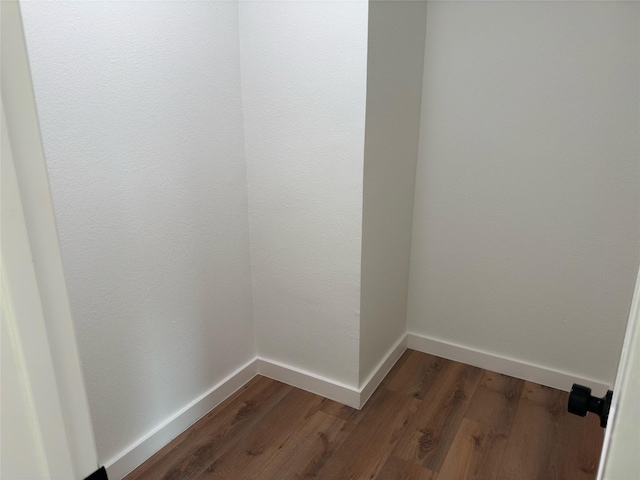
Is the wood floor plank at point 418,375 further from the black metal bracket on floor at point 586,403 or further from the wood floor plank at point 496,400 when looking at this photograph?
the black metal bracket on floor at point 586,403

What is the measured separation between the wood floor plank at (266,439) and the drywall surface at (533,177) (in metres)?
0.91

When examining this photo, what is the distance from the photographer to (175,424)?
1762mm

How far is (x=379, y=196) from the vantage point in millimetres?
1851

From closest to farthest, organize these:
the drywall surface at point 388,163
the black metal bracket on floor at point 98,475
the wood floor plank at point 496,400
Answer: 1. the black metal bracket on floor at point 98,475
2. the drywall surface at point 388,163
3. the wood floor plank at point 496,400

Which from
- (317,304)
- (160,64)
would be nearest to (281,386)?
(317,304)

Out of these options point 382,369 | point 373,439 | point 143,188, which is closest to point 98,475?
point 143,188

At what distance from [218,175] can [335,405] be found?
1.15 m

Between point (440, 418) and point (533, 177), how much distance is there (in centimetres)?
113

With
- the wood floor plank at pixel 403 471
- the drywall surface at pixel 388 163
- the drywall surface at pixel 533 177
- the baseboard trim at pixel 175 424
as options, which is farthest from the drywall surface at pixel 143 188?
the drywall surface at pixel 533 177

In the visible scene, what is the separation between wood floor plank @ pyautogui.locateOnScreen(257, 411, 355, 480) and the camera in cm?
161

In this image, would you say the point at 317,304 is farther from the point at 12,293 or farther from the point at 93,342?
the point at 12,293

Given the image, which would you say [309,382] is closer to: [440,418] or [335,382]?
[335,382]

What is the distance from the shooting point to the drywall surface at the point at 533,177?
1.75 m

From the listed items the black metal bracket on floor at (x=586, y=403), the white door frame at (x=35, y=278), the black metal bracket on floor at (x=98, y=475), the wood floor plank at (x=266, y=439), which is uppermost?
the white door frame at (x=35, y=278)
